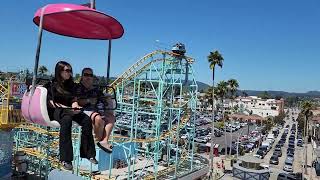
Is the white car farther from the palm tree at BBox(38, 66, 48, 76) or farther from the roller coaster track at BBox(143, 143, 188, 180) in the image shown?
the palm tree at BBox(38, 66, 48, 76)

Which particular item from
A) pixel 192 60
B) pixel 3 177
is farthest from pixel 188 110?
pixel 3 177

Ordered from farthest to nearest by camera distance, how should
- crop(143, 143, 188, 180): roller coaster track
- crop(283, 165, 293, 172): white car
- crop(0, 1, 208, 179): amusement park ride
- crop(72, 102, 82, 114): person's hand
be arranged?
1. crop(283, 165, 293, 172): white car
2. crop(143, 143, 188, 180): roller coaster track
3. crop(0, 1, 208, 179): amusement park ride
4. crop(72, 102, 82, 114): person's hand

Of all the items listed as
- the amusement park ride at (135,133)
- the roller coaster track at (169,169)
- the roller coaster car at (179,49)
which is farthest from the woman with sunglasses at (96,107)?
the roller coaster car at (179,49)

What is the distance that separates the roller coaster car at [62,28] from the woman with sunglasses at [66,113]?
112 millimetres

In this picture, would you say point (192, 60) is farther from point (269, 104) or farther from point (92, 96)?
point (269, 104)

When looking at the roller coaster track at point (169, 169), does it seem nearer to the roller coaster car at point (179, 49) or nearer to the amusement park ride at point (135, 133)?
the amusement park ride at point (135, 133)

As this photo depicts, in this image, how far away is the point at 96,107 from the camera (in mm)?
4863

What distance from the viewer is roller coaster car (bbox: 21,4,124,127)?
14.1 ft

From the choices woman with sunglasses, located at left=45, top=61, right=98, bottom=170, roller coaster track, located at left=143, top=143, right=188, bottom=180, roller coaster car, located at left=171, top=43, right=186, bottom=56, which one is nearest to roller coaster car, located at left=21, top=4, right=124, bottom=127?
woman with sunglasses, located at left=45, top=61, right=98, bottom=170

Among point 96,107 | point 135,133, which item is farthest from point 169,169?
point 96,107

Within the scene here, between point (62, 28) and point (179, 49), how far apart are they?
24.5 meters

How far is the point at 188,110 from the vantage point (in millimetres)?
32969

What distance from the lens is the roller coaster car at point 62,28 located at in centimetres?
430

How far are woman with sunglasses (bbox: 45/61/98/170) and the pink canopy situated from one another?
68 centimetres
